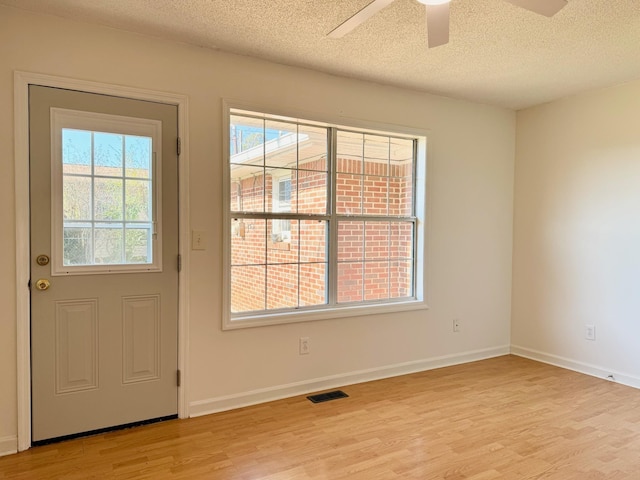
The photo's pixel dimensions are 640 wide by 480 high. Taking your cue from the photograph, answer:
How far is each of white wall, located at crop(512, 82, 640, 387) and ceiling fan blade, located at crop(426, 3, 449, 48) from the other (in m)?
2.33

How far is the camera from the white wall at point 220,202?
2367 mm

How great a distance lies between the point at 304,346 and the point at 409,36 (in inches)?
88.2

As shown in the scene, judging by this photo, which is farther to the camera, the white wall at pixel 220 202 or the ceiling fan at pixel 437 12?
the white wall at pixel 220 202

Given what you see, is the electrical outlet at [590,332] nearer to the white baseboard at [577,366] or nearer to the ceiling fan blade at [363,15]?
the white baseboard at [577,366]

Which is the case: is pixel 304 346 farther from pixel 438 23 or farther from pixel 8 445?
pixel 438 23

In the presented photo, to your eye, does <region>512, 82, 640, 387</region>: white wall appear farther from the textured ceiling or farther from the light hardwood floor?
the light hardwood floor

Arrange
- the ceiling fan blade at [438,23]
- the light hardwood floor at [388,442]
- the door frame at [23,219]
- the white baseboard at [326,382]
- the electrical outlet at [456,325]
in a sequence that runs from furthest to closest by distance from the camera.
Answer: the electrical outlet at [456,325], the white baseboard at [326,382], the door frame at [23,219], the light hardwood floor at [388,442], the ceiling fan blade at [438,23]

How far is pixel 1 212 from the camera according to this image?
7.56ft

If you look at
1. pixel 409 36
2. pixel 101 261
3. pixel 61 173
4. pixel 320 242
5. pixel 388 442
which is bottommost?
pixel 388 442

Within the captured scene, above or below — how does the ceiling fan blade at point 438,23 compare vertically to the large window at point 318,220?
above

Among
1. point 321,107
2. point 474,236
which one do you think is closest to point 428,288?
point 474,236

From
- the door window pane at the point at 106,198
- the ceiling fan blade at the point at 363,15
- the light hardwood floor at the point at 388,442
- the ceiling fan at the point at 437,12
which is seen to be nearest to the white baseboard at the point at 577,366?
the light hardwood floor at the point at 388,442

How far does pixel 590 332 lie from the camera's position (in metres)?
3.73

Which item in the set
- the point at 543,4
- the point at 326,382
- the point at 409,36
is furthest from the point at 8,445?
the point at 543,4
